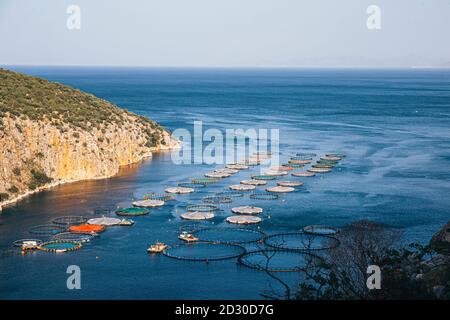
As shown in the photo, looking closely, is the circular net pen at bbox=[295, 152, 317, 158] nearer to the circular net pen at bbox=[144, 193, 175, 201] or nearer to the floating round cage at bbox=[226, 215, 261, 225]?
the circular net pen at bbox=[144, 193, 175, 201]

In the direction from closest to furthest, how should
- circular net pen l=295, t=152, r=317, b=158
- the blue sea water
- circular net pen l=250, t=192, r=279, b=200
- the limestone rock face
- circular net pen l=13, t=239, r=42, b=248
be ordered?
the limestone rock face → the blue sea water → circular net pen l=13, t=239, r=42, b=248 → circular net pen l=250, t=192, r=279, b=200 → circular net pen l=295, t=152, r=317, b=158

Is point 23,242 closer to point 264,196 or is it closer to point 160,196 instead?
point 160,196

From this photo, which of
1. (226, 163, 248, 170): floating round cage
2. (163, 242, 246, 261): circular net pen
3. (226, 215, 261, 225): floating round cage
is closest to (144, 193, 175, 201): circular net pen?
(226, 215, 261, 225): floating round cage

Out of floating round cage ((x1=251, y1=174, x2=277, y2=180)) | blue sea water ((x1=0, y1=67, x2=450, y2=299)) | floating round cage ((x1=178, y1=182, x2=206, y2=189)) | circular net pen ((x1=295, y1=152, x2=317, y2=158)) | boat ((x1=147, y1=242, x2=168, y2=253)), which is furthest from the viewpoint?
circular net pen ((x1=295, y1=152, x2=317, y2=158))

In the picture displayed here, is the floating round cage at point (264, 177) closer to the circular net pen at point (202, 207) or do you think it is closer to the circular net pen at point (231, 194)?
the circular net pen at point (231, 194)

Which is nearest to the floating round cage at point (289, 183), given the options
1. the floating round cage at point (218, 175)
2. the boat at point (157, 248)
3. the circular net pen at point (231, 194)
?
the circular net pen at point (231, 194)

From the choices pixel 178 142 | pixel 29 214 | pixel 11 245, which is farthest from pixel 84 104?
pixel 11 245

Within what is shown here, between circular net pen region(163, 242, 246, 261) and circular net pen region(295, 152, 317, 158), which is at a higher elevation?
circular net pen region(295, 152, 317, 158)
